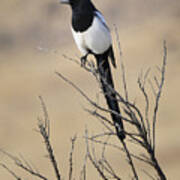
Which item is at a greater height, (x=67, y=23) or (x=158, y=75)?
(x=67, y=23)

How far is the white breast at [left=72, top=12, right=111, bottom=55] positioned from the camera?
3420mm

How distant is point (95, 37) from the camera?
3430 millimetres

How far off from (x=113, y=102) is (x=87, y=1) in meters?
0.62

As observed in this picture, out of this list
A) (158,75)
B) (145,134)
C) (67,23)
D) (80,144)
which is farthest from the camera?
(67,23)

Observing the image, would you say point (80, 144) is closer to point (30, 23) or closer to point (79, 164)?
point (79, 164)

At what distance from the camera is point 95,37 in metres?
3.43

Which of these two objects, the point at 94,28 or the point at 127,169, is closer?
the point at 94,28

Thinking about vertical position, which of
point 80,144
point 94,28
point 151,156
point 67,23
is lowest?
point 151,156

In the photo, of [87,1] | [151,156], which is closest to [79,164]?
[87,1]

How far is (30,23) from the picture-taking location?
46.5 feet

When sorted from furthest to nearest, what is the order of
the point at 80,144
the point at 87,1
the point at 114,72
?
the point at 114,72 → the point at 80,144 → the point at 87,1

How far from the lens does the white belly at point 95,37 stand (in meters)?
3.42

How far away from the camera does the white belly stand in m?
3.42

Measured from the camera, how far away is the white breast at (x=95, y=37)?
3.42 m
